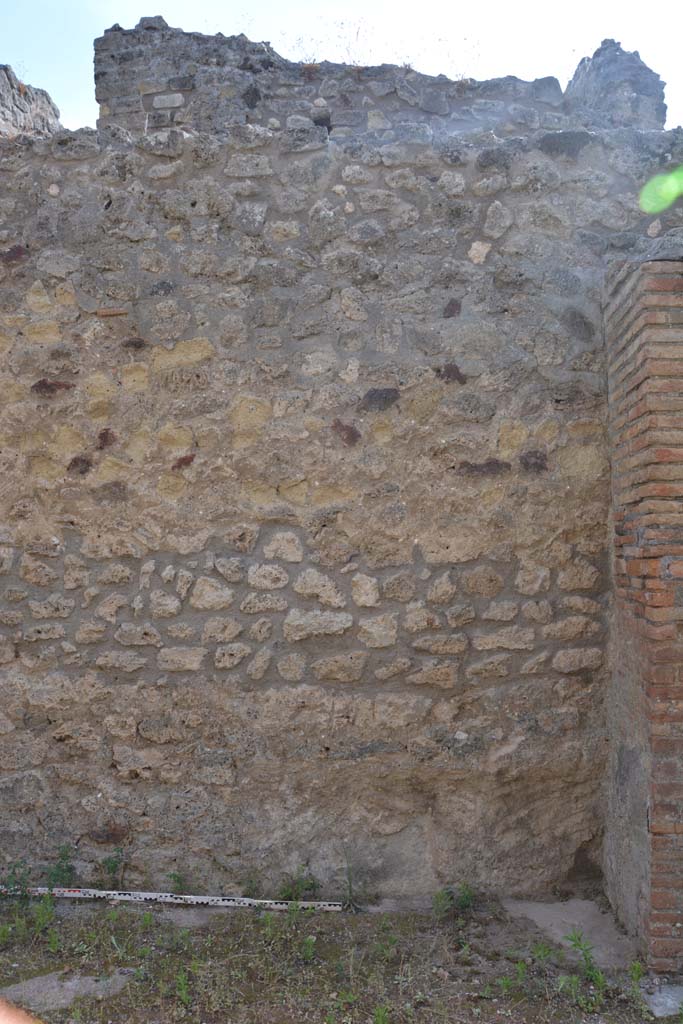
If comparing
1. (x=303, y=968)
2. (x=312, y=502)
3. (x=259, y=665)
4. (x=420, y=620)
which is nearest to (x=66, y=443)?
(x=312, y=502)

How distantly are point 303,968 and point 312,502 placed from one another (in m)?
1.63

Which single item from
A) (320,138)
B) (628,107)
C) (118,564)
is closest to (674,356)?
(320,138)

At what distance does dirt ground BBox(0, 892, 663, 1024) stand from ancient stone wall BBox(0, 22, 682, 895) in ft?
0.67

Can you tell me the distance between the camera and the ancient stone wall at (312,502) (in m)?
3.32

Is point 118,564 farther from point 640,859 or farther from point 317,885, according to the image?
point 640,859

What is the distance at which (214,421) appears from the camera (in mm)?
3400

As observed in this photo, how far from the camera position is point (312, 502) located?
133 inches

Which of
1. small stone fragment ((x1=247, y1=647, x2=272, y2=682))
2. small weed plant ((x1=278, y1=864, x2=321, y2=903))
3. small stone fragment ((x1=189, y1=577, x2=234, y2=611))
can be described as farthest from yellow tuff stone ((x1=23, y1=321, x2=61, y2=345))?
small weed plant ((x1=278, y1=864, x2=321, y2=903))

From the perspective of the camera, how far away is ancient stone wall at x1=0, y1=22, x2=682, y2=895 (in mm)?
3318

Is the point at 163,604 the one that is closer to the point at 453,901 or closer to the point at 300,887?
the point at 300,887

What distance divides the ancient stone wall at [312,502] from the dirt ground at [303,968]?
0.20 m

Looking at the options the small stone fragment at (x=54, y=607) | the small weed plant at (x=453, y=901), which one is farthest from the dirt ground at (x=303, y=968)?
the small stone fragment at (x=54, y=607)

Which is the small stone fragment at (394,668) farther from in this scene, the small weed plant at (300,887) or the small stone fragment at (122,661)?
the small stone fragment at (122,661)

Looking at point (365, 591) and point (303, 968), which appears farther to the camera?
point (365, 591)
